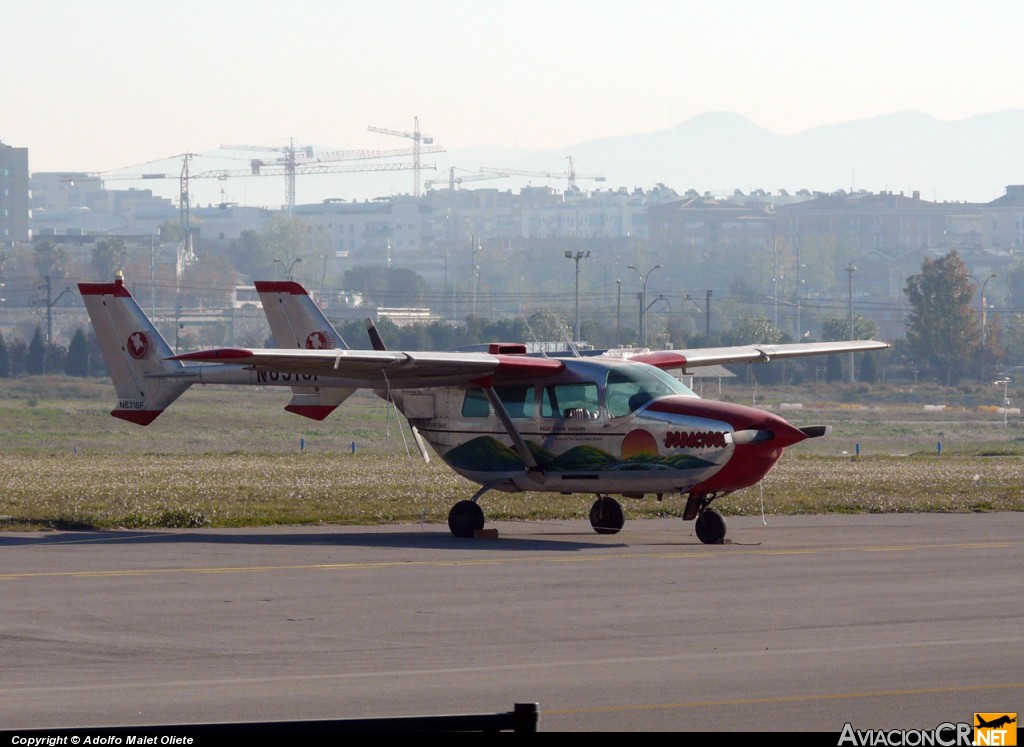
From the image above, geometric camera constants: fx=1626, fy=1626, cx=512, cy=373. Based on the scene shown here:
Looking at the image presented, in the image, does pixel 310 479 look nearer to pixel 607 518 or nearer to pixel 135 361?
pixel 135 361

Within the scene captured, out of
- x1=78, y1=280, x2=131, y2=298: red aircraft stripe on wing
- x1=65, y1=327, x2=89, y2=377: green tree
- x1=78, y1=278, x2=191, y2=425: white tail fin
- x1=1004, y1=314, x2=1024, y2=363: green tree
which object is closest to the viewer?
x1=78, y1=278, x2=191, y2=425: white tail fin

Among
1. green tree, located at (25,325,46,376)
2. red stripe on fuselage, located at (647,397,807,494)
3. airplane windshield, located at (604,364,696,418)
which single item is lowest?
green tree, located at (25,325,46,376)

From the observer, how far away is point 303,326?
76.6 ft

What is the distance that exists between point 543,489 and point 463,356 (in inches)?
79.6

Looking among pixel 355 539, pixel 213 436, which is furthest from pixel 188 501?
pixel 213 436

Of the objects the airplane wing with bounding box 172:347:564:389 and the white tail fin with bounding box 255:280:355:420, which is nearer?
the airplane wing with bounding box 172:347:564:389

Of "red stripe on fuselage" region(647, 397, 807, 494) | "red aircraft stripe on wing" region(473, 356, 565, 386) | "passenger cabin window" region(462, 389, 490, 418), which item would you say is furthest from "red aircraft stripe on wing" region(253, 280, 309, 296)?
"red stripe on fuselage" region(647, 397, 807, 494)

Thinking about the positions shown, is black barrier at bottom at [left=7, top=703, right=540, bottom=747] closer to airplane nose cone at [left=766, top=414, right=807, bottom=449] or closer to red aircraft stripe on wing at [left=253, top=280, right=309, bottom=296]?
airplane nose cone at [left=766, top=414, right=807, bottom=449]

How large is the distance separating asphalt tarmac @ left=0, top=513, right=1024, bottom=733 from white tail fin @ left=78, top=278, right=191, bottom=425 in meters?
2.56

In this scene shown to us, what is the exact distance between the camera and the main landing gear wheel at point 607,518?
70.2ft

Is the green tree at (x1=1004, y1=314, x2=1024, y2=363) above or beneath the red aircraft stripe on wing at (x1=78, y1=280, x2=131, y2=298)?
beneath

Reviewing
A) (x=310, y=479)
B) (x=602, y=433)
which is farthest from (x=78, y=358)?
(x=602, y=433)

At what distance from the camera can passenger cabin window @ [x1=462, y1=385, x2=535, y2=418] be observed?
21156 mm

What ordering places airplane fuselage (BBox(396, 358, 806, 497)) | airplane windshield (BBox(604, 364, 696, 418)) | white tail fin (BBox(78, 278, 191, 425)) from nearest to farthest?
airplane fuselage (BBox(396, 358, 806, 497)) < airplane windshield (BBox(604, 364, 696, 418)) < white tail fin (BBox(78, 278, 191, 425))
